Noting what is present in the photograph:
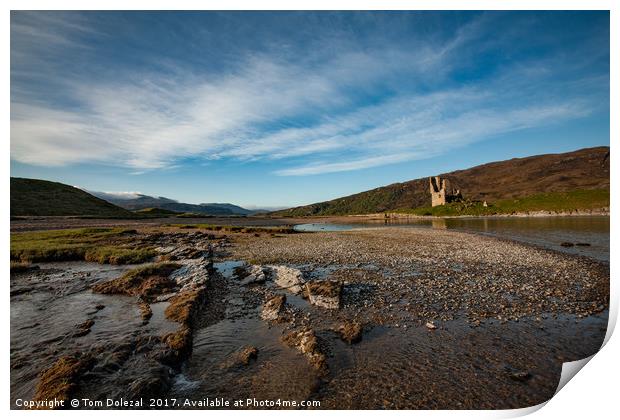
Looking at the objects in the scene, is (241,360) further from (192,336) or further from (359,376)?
(359,376)

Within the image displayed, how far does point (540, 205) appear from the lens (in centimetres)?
9156

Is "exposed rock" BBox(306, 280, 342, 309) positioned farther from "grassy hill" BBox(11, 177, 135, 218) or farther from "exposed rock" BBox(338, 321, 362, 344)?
"grassy hill" BBox(11, 177, 135, 218)

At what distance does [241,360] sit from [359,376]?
3.61 meters

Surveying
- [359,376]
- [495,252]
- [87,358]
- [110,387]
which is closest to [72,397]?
[110,387]

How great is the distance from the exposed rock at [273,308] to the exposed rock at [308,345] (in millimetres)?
1966

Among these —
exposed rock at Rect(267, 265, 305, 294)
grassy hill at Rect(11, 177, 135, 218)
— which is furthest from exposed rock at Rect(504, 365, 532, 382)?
grassy hill at Rect(11, 177, 135, 218)

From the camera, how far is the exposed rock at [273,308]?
11.8 metres

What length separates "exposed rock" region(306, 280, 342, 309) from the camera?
1316cm

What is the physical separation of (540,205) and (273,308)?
11329 centimetres

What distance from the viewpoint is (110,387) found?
6711 millimetres

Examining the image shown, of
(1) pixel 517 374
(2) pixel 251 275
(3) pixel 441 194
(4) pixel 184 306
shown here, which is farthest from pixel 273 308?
(3) pixel 441 194

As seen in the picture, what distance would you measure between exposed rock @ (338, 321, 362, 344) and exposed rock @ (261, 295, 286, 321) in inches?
120

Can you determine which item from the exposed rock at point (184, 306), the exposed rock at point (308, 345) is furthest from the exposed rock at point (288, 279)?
the exposed rock at point (308, 345)
